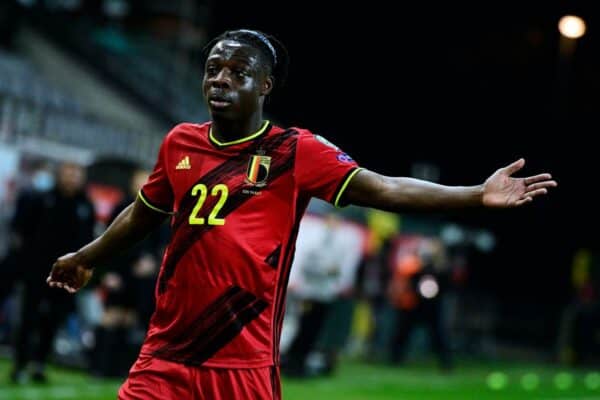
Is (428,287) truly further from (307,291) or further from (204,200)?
(204,200)

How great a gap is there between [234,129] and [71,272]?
1149 millimetres

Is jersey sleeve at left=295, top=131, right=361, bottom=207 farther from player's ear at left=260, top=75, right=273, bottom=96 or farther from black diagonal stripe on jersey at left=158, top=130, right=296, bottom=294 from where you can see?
player's ear at left=260, top=75, right=273, bottom=96

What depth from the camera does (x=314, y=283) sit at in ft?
51.0

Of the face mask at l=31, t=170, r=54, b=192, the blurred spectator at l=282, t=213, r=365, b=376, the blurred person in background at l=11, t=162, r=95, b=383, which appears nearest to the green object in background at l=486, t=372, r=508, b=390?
the blurred spectator at l=282, t=213, r=365, b=376

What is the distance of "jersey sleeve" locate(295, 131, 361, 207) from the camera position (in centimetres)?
469

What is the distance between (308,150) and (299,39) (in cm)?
2624

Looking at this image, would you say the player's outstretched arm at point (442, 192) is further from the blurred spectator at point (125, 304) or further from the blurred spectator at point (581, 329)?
the blurred spectator at point (581, 329)

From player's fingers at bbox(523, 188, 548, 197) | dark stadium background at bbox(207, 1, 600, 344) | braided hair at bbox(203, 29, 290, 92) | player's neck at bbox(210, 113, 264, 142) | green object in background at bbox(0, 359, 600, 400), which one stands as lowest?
green object in background at bbox(0, 359, 600, 400)

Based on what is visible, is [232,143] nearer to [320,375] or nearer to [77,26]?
[320,375]

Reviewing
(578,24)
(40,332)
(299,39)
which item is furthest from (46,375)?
(578,24)

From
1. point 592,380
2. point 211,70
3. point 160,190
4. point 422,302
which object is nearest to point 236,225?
point 160,190

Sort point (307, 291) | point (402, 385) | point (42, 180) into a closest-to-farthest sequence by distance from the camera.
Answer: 1. point (42, 180)
2. point (402, 385)
3. point (307, 291)

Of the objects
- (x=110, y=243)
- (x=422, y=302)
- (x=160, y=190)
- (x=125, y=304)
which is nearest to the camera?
(x=160, y=190)

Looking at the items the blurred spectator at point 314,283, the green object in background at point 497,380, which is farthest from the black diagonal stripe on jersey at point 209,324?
the green object in background at point 497,380
